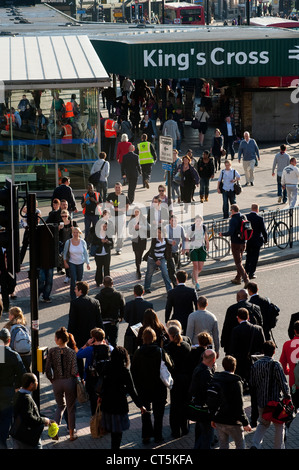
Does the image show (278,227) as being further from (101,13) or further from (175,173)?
(101,13)

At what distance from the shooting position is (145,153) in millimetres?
26562

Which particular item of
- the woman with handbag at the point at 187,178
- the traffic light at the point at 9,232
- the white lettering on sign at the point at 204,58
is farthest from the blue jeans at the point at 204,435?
the white lettering on sign at the point at 204,58

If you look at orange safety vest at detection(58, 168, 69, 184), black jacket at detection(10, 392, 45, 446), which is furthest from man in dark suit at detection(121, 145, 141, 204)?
black jacket at detection(10, 392, 45, 446)

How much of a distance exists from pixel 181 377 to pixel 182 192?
13.0 metres

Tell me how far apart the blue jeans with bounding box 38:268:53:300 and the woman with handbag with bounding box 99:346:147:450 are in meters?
6.72

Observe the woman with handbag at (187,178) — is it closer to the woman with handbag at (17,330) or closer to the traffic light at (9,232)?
the woman with handbag at (17,330)

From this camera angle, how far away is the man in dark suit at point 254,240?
19344mm

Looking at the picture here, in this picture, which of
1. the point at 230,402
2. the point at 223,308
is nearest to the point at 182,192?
the point at 223,308

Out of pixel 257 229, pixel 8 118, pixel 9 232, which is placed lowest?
pixel 257 229

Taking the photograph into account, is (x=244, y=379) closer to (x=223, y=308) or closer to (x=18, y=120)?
(x=223, y=308)

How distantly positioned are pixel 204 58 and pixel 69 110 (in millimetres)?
6712

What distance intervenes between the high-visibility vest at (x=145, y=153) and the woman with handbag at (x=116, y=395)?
15.2 meters

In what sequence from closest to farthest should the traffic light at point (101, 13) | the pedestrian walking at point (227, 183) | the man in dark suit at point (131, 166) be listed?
the pedestrian walking at point (227, 183), the man in dark suit at point (131, 166), the traffic light at point (101, 13)

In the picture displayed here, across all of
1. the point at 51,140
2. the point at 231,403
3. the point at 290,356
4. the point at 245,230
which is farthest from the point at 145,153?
the point at 231,403
